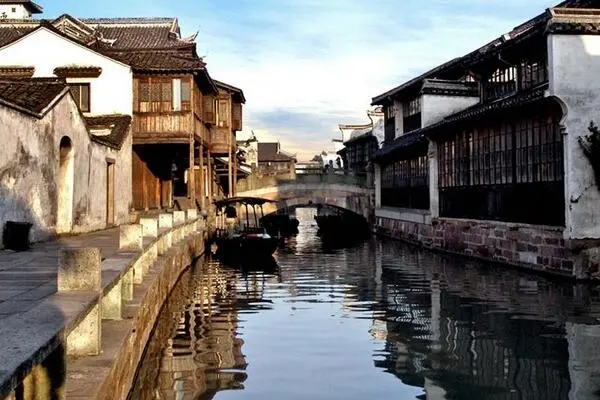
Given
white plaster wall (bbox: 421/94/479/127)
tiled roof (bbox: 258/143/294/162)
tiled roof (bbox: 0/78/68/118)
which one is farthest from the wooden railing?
tiled roof (bbox: 258/143/294/162)

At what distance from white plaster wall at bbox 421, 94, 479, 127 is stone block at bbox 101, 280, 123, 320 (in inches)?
909

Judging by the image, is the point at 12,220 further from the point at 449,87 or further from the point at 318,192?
the point at 318,192

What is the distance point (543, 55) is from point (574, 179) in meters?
4.95

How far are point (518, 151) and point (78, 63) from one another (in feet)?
55.8

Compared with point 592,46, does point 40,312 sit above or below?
below

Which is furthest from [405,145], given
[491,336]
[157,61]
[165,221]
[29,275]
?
[29,275]

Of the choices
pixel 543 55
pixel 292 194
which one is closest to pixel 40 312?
pixel 543 55

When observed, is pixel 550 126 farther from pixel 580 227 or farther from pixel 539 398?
pixel 539 398

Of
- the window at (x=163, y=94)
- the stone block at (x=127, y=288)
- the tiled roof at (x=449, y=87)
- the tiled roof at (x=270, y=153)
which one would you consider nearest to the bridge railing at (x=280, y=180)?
the tiled roof at (x=449, y=87)

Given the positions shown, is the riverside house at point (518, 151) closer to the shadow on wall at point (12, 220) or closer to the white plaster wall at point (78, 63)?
the white plaster wall at point (78, 63)

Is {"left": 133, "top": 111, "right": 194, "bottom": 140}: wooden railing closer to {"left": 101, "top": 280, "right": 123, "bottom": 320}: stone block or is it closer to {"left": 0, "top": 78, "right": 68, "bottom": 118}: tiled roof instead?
{"left": 0, "top": 78, "right": 68, "bottom": 118}: tiled roof

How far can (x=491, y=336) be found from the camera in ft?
37.8

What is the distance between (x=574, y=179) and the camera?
17172mm

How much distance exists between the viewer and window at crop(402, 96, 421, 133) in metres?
32.7
